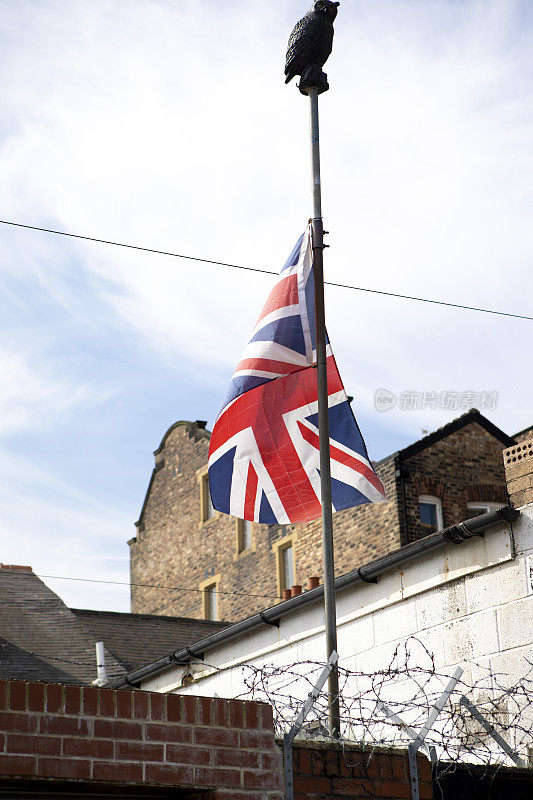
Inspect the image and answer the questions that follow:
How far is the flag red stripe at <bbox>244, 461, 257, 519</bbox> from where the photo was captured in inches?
321

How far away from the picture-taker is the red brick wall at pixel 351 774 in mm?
5367

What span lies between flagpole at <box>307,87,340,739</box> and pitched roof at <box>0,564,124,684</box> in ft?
41.1

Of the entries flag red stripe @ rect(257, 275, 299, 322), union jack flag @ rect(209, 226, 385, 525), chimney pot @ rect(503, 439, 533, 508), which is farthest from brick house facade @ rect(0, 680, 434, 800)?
flag red stripe @ rect(257, 275, 299, 322)

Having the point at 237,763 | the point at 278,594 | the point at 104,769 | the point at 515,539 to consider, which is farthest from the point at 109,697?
the point at 278,594

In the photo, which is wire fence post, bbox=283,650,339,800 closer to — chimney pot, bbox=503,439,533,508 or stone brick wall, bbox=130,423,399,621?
chimney pot, bbox=503,439,533,508

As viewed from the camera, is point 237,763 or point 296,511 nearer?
point 237,763

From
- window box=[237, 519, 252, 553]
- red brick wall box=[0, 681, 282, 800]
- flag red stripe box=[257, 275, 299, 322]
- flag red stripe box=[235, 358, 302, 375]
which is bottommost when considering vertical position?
red brick wall box=[0, 681, 282, 800]

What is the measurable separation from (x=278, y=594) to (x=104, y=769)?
2061 centimetres

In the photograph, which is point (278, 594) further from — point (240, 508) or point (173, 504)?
point (240, 508)

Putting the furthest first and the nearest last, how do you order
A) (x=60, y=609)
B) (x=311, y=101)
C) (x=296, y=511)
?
1. (x=60, y=609)
2. (x=311, y=101)
3. (x=296, y=511)

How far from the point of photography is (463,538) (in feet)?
30.2

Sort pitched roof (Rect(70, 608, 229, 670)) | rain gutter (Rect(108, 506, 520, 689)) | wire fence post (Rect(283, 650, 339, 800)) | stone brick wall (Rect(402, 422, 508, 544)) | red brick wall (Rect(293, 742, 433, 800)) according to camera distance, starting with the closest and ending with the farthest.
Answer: wire fence post (Rect(283, 650, 339, 800))
red brick wall (Rect(293, 742, 433, 800))
rain gutter (Rect(108, 506, 520, 689))
stone brick wall (Rect(402, 422, 508, 544))
pitched roof (Rect(70, 608, 229, 670))

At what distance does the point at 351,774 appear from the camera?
5562 millimetres

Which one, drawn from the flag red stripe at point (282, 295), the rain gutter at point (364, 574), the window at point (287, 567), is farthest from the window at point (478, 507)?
the flag red stripe at point (282, 295)
